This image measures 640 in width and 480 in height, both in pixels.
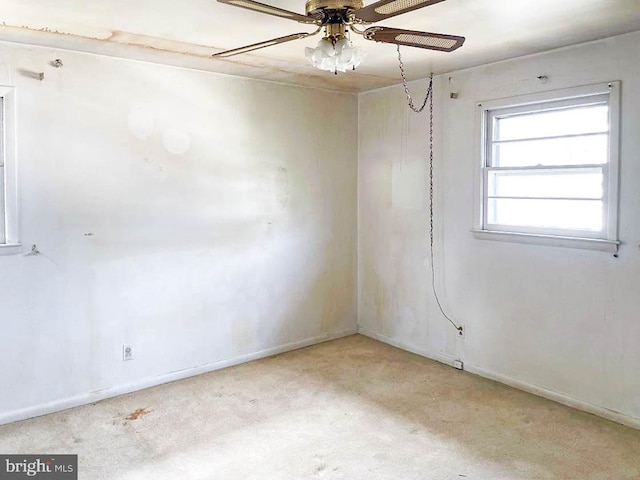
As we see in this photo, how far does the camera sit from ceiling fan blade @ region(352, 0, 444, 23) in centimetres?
179

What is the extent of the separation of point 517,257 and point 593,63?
137cm

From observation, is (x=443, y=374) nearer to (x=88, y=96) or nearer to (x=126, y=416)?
(x=126, y=416)

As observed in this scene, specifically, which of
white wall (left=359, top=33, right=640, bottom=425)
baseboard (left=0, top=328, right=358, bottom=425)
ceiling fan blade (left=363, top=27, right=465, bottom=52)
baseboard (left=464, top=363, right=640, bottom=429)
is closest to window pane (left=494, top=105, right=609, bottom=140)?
white wall (left=359, top=33, right=640, bottom=425)

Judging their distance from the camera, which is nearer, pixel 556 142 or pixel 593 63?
pixel 593 63

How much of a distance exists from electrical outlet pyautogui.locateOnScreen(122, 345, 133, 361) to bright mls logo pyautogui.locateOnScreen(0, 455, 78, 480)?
94 cm

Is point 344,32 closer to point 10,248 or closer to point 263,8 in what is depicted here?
point 263,8

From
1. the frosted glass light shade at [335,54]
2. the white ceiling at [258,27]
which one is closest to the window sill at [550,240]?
the white ceiling at [258,27]

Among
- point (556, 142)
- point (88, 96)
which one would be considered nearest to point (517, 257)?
point (556, 142)

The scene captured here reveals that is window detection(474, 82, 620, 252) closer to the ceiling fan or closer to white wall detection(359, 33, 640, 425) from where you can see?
white wall detection(359, 33, 640, 425)

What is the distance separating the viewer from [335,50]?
2.09m

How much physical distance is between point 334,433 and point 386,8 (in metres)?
2.36

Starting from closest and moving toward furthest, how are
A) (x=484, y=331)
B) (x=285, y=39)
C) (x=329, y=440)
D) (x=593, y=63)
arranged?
(x=285, y=39) < (x=329, y=440) < (x=593, y=63) < (x=484, y=331)

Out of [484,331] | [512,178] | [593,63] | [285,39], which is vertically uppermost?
[593,63]

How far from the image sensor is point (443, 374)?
159 inches
